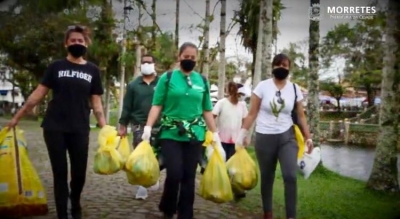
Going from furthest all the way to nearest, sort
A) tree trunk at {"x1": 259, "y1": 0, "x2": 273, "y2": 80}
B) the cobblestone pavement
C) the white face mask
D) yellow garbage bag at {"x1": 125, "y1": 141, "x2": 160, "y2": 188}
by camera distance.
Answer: tree trunk at {"x1": 259, "y1": 0, "x2": 273, "y2": 80}, the white face mask, the cobblestone pavement, yellow garbage bag at {"x1": 125, "y1": 141, "x2": 160, "y2": 188}

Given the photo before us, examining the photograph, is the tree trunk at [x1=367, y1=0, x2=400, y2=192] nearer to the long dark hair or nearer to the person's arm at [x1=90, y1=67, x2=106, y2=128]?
the long dark hair

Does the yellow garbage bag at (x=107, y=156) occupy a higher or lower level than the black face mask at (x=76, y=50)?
lower

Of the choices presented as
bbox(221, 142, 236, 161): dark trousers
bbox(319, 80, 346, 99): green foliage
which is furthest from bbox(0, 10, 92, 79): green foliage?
bbox(319, 80, 346, 99): green foliage

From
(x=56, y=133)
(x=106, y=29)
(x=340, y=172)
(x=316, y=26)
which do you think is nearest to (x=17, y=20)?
(x=56, y=133)

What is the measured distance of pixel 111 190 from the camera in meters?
5.42

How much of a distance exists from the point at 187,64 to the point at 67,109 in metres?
0.89

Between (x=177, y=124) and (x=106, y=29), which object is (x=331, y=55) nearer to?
(x=106, y=29)

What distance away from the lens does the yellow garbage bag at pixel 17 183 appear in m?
3.76

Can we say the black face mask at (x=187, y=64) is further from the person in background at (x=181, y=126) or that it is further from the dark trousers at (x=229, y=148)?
the dark trousers at (x=229, y=148)

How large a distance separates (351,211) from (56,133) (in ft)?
8.83

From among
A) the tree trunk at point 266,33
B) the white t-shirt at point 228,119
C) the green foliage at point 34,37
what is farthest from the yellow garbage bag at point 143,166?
the tree trunk at point 266,33

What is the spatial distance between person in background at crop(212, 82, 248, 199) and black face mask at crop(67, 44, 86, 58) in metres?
2.35

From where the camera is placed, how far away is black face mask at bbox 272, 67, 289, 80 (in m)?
3.90

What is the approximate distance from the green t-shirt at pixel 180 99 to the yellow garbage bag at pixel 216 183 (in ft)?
0.68
